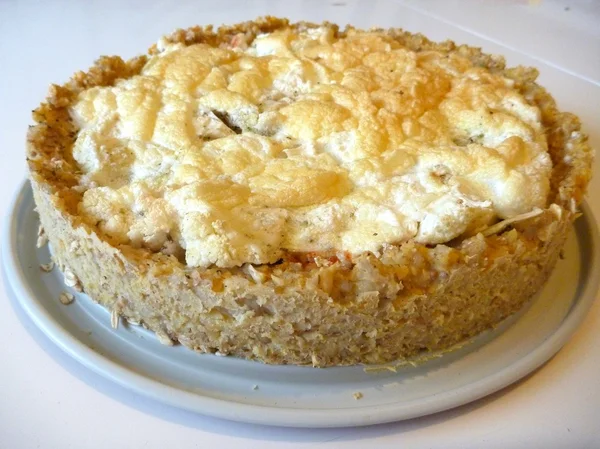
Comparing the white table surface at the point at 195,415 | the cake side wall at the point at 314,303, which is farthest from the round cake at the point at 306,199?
the white table surface at the point at 195,415

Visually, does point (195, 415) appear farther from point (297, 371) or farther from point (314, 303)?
point (314, 303)

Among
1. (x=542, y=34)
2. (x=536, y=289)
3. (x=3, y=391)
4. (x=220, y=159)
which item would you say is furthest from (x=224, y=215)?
(x=542, y=34)

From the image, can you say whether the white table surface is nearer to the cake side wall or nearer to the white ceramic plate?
the white ceramic plate

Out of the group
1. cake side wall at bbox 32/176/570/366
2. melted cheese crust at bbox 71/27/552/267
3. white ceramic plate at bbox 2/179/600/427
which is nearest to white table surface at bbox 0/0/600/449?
white ceramic plate at bbox 2/179/600/427

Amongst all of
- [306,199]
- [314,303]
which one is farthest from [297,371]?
[306,199]

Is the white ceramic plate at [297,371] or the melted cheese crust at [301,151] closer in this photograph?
the white ceramic plate at [297,371]

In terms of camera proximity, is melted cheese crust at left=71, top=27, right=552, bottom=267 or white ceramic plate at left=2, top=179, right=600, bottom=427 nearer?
white ceramic plate at left=2, top=179, right=600, bottom=427

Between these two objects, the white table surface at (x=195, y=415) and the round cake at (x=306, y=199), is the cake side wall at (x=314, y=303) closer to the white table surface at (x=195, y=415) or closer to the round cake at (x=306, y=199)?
the round cake at (x=306, y=199)
